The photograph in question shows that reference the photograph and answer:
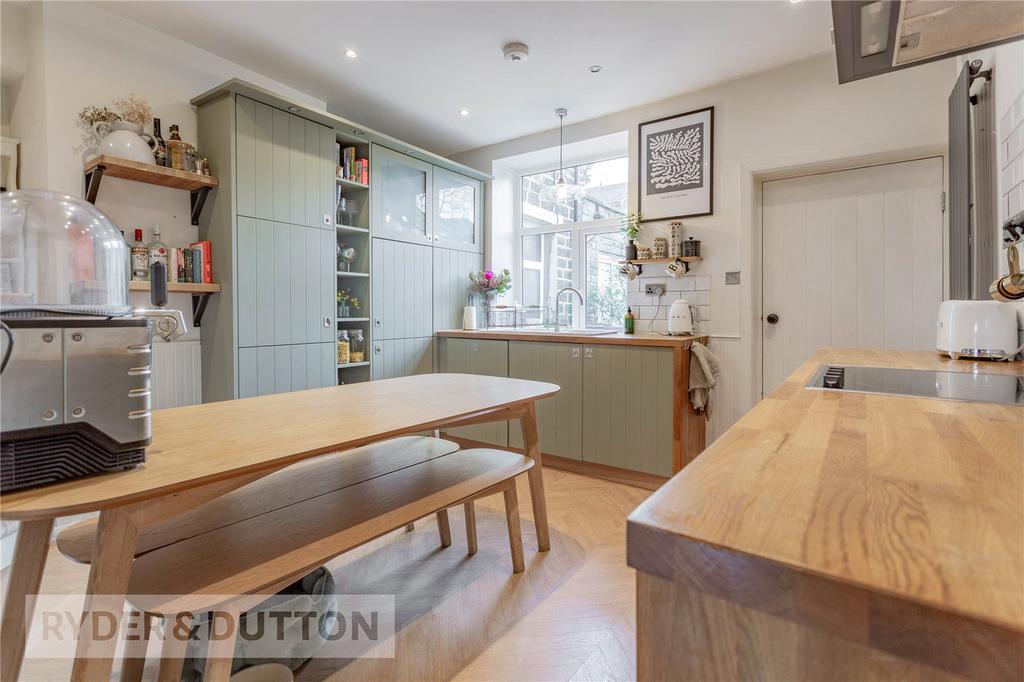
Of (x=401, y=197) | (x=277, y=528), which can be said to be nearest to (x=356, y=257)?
(x=401, y=197)

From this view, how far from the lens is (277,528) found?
1272 mm

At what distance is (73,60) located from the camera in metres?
2.44

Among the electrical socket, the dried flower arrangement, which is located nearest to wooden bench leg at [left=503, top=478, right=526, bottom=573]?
the electrical socket

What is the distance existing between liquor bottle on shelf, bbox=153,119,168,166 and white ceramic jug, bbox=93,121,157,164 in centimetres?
4

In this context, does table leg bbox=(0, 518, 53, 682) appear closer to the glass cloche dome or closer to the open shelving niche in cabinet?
the glass cloche dome

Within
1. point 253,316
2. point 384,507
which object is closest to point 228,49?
point 253,316

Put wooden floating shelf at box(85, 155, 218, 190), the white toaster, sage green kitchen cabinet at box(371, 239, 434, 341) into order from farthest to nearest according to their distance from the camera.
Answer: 1. sage green kitchen cabinet at box(371, 239, 434, 341)
2. wooden floating shelf at box(85, 155, 218, 190)
3. the white toaster

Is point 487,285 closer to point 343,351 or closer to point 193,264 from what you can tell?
point 343,351

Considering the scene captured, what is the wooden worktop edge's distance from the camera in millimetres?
285

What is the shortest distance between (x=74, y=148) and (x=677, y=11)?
3.20 metres

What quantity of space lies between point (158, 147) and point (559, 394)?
2.80 m

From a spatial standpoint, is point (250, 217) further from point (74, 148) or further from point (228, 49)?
point (228, 49)

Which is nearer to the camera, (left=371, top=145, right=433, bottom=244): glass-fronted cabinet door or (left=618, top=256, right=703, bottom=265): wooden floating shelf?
(left=618, top=256, right=703, bottom=265): wooden floating shelf

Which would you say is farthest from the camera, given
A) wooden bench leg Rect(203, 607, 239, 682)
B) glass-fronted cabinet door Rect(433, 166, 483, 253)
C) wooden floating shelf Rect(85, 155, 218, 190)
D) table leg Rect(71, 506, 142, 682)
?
glass-fronted cabinet door Rect(433, 166, 483, 253)
